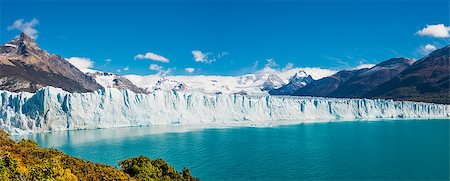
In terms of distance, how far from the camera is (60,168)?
461 inches

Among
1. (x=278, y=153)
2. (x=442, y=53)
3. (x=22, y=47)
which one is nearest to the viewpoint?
(x=278, y=153)

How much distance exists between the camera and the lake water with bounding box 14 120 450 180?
25.5 m

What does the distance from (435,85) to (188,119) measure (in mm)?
82824

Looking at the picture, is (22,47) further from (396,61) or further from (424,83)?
(396,61)

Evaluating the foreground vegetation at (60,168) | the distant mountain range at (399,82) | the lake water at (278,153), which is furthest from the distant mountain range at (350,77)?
the foreground vegetation at (60,168)

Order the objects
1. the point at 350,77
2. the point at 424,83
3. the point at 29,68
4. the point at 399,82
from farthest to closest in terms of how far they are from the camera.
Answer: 1. the point at 350,77
2. the point at 399,82
3. the point at 29,68
4. the point at 424,83

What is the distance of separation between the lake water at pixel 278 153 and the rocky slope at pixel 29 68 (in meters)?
61.3

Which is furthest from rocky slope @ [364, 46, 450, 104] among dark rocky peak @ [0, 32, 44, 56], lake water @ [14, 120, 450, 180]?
dark rocky peak @ [0, 32, 44, 56]

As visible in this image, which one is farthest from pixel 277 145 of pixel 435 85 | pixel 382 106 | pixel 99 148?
pixel 435 85

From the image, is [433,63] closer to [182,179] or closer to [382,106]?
[382,106]

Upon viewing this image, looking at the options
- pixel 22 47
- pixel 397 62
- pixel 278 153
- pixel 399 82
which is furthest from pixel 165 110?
pixel 397 62

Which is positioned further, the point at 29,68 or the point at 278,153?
the point at 29,68

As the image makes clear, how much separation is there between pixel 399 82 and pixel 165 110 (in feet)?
310

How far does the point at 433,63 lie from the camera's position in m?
132
